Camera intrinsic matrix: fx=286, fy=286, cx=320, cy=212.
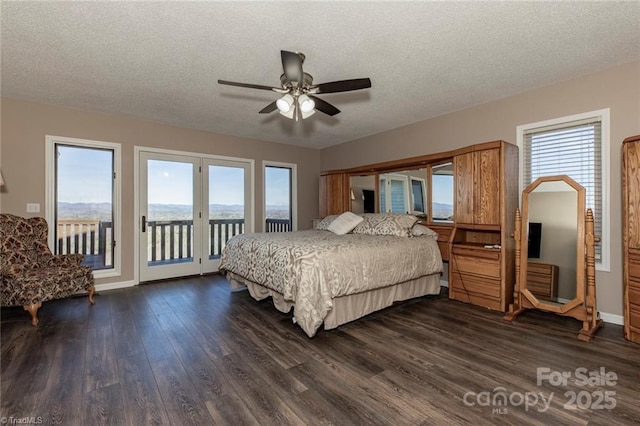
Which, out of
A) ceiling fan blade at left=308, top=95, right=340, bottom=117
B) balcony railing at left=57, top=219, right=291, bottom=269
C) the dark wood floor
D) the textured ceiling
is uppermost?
the textured ceiling

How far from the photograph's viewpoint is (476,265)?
345 cm

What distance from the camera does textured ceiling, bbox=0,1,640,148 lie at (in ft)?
6.77

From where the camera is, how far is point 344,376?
6.61 ft

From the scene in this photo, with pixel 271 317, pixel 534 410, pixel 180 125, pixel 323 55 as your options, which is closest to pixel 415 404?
pixel 534 410

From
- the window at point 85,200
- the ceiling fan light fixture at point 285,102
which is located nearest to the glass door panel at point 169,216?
the window at point 85,200

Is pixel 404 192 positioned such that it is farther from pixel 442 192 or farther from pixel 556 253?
pixel 556 253

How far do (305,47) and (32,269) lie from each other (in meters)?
3.84

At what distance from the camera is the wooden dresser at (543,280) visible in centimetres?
303

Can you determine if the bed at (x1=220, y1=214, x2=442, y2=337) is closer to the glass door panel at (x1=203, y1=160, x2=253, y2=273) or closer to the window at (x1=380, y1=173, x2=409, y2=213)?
the window at (x1=380, y1=173, x2=409, y2=213)

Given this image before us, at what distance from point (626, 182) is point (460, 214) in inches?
59.0

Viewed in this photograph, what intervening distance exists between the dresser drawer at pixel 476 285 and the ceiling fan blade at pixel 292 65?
297 centimetres

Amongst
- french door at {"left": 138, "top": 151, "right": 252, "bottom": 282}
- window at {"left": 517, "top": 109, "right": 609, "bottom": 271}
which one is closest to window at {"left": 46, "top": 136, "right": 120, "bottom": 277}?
french door at {"left": 138, "top": 151, "right": 252, "bottom": 282}

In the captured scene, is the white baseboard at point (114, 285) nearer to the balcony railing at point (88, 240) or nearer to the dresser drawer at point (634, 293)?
the balcony railing at point (88, 240)

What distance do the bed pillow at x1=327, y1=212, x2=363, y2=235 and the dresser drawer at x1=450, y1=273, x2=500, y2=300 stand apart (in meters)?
1.46
